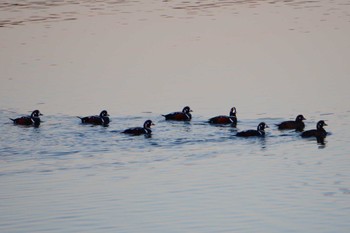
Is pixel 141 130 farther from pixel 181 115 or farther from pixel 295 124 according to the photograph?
pixel 295 124

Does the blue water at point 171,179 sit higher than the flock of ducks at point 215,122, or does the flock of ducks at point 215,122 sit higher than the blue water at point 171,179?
the flock of ducks at point 215,122

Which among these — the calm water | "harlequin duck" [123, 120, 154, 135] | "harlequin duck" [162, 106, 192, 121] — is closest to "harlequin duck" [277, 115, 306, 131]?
the calm water

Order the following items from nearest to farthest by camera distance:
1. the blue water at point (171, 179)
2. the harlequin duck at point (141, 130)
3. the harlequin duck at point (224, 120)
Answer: the blue water at point (171, 179)
the harlequin duck at point (141, 130)
the harlequin duck at point (224, 120)

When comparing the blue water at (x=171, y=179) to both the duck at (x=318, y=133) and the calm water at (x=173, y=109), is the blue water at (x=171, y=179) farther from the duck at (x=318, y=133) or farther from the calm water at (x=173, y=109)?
the duck at (x=318, y=133)

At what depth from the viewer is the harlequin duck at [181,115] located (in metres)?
25.5

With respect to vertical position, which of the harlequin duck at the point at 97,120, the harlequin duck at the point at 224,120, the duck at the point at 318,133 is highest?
the harlequin duck at the point at 97,120

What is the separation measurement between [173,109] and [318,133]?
5.16 m

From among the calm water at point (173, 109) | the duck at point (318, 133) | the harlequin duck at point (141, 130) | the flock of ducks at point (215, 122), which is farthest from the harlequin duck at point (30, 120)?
the duck at point (318, 133)

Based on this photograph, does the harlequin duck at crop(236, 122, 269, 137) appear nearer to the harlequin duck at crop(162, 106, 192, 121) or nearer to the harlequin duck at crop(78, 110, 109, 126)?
the harlequin duck at crop(162, 106, 192, 121)

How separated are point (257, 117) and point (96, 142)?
456cm

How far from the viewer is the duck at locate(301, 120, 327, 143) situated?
2309 centimetres

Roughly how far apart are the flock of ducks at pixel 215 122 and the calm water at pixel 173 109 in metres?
0.22

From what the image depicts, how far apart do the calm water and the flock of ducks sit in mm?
223

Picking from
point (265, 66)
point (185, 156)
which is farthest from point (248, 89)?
point (185, 156)
